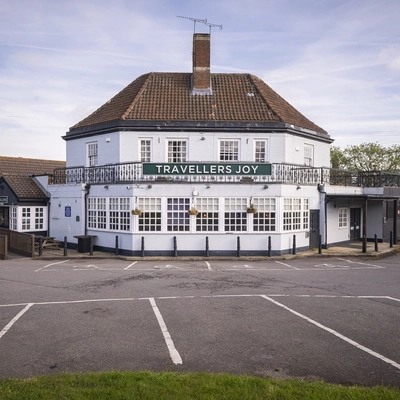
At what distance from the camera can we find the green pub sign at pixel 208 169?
20.2 m

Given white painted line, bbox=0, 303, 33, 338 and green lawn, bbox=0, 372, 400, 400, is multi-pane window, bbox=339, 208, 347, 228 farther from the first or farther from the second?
green lawn, bbox=0, 372, 400, 400

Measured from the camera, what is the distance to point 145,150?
75.2 ft

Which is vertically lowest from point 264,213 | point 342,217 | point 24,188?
point 342,217

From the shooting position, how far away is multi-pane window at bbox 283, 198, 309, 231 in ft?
68.4

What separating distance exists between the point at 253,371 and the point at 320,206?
17.4 metres

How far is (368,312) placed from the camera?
10.1 meters

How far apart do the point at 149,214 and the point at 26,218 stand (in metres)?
8.66

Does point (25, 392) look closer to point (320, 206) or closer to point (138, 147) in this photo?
point (138, 147)

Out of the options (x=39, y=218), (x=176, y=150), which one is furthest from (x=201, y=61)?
(x=39, y=218)

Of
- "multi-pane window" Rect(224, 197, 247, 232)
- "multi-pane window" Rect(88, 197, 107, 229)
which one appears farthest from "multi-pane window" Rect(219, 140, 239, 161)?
"multi-pane window" Rect(88, 197, 107, 229)

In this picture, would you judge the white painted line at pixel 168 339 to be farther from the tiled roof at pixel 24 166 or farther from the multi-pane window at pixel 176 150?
the tiled roof at pixel 24 166

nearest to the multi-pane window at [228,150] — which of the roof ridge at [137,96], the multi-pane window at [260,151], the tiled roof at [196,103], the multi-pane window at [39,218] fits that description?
the multi-pane window at [260,151]

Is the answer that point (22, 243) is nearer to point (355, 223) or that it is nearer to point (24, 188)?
point (24, 188)

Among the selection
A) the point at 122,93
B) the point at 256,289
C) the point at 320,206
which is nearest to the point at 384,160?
the point at 320,206
